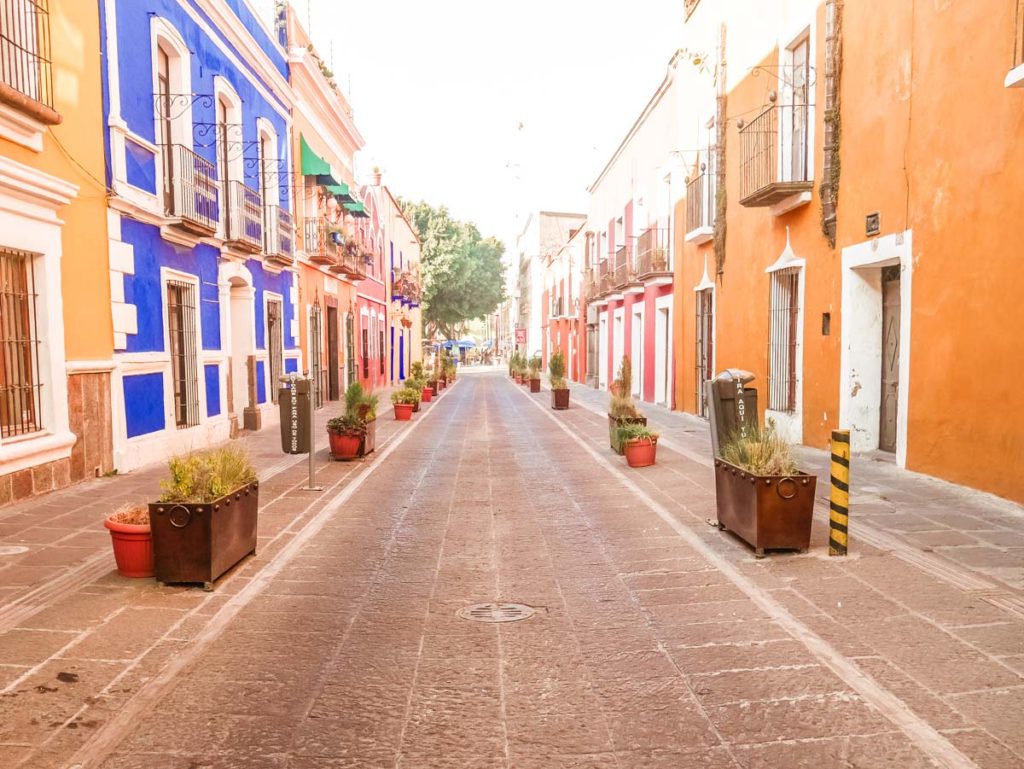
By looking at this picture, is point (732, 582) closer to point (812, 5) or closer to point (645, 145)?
point (812, 5)

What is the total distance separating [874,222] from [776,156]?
3.18 metres

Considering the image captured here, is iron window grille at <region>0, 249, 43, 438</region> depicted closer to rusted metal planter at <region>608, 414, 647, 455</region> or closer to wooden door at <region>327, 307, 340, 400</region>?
rusted metal planter at <region>608, 414, 647, 455</region>

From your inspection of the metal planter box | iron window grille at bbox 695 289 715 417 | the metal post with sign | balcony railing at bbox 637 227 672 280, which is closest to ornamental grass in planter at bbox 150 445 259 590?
the metal post with sign

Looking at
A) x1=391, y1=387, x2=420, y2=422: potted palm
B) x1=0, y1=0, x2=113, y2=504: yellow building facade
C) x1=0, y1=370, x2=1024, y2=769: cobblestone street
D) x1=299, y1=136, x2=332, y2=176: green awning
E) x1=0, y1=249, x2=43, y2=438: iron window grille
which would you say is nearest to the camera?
x1=0, y1=370, x2=1024, y2=769: cobblestone street

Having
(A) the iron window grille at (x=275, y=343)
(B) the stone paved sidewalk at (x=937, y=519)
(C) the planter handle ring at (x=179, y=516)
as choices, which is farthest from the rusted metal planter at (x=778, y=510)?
(A) the iron window grille at (x=275, y=343)

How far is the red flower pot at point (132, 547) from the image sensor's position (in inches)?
202

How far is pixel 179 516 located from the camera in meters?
4.96

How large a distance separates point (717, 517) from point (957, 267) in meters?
3.82

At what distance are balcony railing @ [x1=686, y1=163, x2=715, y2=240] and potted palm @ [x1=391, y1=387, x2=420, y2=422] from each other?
23.6ft

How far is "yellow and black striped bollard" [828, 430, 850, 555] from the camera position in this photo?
220 inches

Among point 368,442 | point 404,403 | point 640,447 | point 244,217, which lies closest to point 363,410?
point 368,442

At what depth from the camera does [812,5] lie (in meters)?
11.0

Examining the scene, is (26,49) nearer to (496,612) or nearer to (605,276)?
(496,612)

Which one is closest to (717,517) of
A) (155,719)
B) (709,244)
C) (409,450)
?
(155,719)
